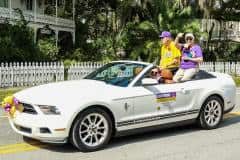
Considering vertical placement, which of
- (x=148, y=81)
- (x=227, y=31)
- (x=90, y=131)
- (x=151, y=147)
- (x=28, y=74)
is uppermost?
(x=227, y=31)

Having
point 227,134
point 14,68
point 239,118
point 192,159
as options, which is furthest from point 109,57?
point 192,159

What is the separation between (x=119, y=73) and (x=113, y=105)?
3.29 ft

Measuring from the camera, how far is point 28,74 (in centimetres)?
1886

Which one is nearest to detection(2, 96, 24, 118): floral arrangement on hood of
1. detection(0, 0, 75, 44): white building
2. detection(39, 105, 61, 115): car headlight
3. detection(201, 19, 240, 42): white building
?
detection(39, 105, 61, 115): car headlight

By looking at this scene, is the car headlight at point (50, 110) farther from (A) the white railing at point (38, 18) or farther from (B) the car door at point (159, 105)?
(A) the white railing at point (38, 18)

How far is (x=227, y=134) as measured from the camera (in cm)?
892

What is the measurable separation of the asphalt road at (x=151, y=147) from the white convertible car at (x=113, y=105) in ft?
0.75

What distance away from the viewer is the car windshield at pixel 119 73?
8.22 metres

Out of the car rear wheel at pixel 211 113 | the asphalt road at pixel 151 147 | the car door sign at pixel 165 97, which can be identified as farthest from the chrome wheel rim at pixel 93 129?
the car rear wheel at pixel 211 113

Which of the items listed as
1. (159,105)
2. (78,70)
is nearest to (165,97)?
(159,105)

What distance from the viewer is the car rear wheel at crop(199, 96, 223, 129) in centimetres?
915

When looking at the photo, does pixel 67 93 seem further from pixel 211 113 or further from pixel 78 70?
pixel 78 70

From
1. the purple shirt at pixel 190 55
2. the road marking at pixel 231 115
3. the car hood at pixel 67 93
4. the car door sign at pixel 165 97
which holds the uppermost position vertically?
the purple shirt at pixel 190 55

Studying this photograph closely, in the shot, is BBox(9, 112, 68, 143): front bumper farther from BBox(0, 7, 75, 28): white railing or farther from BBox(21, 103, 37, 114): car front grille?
BBox(0, 7, 75, 28): white railing
